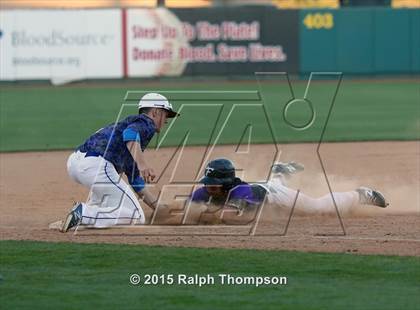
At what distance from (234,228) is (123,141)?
1.46 m

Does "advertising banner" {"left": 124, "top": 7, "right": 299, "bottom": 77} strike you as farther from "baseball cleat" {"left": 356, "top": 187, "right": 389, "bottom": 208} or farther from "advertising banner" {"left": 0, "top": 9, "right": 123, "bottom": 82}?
"baseball cleat" {"left": 356, "top": 187, "right": 389, "bottom": 208}

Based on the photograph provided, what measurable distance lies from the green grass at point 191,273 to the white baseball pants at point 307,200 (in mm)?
1996

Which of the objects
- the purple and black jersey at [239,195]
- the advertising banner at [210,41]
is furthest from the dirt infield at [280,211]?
the advertising banner at [210,41]

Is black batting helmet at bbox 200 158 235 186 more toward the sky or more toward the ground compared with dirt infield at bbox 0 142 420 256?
more toward the sky

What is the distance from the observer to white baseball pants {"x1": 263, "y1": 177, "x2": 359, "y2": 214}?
11234 mm

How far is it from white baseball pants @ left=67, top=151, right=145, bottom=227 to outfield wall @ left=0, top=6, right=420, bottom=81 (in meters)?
20.9

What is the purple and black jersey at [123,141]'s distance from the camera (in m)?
10.3

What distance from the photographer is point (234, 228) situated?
1069 cm

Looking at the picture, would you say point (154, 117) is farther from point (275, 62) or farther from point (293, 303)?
point (275, 62)

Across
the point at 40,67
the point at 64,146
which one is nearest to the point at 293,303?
the point at 64,146

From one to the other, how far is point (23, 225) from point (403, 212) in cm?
430

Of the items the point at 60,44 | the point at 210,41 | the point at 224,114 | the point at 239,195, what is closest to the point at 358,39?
the point at 210,41

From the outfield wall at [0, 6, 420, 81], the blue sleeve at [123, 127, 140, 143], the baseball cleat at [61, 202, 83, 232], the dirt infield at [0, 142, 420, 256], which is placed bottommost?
the outfield wall at [0, 6, 420, 81]

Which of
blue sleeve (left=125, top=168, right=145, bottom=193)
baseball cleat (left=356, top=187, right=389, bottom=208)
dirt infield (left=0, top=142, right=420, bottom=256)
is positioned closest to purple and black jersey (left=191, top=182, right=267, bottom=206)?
dirt infield (left=0, top=142, right=420, bottom=256)
